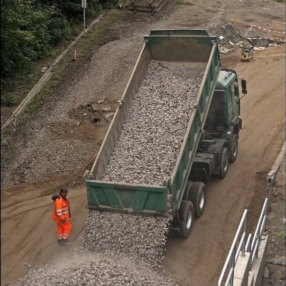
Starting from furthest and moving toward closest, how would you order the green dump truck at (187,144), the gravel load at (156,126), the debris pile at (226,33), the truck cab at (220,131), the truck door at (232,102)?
1. the debris pile at (226,33)
2. the truck door at (232,102)
3. the truck cab at (220,131)
4. the gravel load at (156,126)
5. the green dump truck at (187,144)

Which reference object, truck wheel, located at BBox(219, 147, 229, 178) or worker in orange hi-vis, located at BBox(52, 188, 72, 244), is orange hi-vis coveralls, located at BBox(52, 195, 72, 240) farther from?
truck wheel, located at BBox(219, 147, 229, 178)

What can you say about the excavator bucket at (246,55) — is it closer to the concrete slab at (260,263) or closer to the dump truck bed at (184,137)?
the dump truck bed at (184,137)

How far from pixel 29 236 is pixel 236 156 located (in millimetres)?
5363

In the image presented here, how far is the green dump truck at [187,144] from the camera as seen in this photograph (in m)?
10.5

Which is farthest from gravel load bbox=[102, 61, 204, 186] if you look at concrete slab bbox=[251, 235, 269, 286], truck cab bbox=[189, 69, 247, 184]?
concrete slab bbox=[251, 235, 269, 286]

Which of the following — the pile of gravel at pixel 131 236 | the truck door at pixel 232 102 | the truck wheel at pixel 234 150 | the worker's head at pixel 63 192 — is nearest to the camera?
the pile of gravel at pixel 131 236

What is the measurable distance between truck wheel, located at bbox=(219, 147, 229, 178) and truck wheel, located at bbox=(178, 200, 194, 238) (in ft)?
6.43

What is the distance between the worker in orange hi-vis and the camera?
36.3 feet

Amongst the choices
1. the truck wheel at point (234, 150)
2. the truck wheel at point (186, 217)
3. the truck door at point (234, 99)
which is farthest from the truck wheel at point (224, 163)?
the truck wheel at point (186, 217)

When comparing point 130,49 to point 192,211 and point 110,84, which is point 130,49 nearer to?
point 110,84

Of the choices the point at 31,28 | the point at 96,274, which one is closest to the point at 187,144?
the point at 96,274

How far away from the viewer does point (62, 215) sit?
1116cm

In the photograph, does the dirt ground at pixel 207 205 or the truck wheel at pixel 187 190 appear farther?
the truck wheel at pixel 187 190

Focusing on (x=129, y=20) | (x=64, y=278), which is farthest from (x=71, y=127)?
(x=129, y=20)
